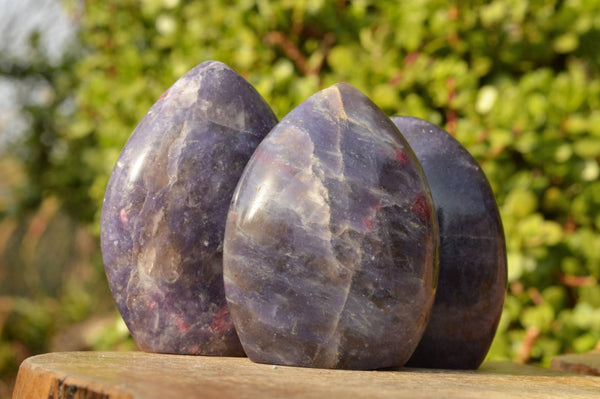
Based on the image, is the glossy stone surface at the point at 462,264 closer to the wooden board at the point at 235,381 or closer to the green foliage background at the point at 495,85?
the wooden board at the point at 235,381

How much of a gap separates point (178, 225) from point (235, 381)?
1.37ft

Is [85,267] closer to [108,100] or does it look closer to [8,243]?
[8,243]

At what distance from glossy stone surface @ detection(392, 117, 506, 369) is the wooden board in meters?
0.10

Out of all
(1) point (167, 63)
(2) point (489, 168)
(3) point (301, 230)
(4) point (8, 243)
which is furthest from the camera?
(4) point (8, 243)

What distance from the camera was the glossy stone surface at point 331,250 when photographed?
46.6 inches

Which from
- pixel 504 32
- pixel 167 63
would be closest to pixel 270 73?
pixel 167 63

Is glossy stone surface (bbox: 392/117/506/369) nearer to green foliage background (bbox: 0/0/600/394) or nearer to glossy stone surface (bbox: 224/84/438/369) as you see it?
glossy stone surface (bbox: 224/84/438/369)

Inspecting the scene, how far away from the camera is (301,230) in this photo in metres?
1.18

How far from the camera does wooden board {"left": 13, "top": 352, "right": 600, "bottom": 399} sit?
923 millimetres

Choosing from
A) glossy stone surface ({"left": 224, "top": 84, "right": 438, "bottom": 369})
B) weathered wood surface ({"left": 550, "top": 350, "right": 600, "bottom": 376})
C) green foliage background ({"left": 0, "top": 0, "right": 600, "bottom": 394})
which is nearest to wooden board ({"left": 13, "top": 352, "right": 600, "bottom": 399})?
glossy stone surface ({"left": 224, "top": 84, "right": 438, "bottom": 369})

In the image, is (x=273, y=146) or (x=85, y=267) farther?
(x=85, y=267)

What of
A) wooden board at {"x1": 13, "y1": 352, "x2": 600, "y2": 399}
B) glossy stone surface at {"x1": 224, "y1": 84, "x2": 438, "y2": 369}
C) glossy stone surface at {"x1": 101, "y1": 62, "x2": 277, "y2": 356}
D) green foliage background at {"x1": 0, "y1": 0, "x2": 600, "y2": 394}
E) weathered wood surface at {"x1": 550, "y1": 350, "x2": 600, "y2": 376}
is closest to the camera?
wooden board at {"x1": 13, "y1": 352, "x2": 600, "y2": 399}

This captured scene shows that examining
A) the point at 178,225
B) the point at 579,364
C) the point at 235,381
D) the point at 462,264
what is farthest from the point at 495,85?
the point at 235,381

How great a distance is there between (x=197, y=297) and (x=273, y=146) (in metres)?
0.33
